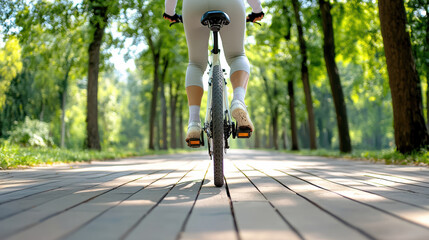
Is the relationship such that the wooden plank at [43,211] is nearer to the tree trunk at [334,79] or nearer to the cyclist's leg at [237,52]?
the cyclist's leg at [237,52]

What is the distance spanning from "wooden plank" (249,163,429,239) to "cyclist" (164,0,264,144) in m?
1.18

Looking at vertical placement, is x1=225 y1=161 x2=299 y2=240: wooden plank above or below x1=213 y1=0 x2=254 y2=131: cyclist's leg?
below

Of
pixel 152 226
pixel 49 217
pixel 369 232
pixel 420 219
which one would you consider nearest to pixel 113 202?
pixel 49 217

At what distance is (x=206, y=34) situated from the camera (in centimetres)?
341

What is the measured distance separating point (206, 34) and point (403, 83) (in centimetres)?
524

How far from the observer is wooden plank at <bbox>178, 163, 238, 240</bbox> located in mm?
1391

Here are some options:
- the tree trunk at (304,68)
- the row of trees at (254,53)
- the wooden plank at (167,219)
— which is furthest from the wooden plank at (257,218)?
the tree trunk at (304,68)

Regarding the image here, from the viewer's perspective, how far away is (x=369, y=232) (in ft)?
4.67

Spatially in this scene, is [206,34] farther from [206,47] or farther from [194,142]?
[194,142]

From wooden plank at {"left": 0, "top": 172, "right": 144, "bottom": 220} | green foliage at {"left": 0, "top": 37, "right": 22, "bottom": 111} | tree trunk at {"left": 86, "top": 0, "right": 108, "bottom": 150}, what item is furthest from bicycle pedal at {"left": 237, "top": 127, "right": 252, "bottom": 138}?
green foliage at {"left": 0, "top": 37, "right": 22, "bottom": 111}

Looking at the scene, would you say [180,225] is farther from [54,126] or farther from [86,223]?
[54,126]

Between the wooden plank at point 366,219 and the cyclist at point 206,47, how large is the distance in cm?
118

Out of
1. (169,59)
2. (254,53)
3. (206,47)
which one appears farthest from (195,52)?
(254,53)

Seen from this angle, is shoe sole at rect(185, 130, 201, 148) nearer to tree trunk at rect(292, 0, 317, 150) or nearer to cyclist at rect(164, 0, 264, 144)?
cyclist at rect(164, 0, 264, 144)
